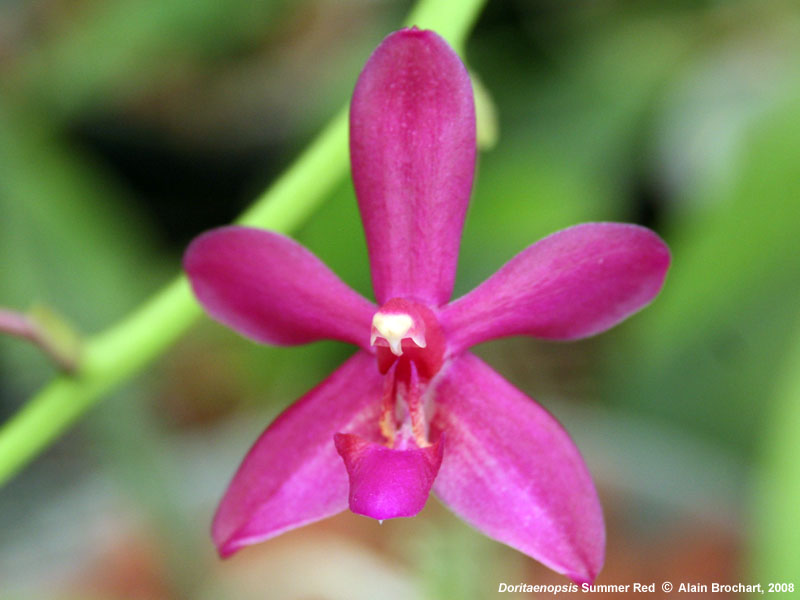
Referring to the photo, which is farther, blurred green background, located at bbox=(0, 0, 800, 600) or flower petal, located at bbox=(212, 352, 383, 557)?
blurred green background, located at bbox=(0, 0, 800, 600)

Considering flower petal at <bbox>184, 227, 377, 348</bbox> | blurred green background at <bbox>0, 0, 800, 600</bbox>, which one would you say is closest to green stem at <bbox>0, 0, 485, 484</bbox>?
flower petal at <bbox>184, 227, 377, 348</bbox>

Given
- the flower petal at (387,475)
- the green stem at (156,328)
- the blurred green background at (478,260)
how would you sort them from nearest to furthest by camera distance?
1. the flower petal at (387,475)
2. the green stem at (156,328)
3. the blurred green background at (478,260)

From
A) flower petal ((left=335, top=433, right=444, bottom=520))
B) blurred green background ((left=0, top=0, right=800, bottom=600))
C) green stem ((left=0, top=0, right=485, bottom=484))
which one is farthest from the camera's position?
blurred green background ((left=0, top=0, right=800, bottom=600))

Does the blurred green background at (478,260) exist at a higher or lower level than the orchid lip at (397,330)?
higher

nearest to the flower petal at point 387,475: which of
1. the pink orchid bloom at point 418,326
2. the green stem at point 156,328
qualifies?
the pink orchid bloom at point 418,326

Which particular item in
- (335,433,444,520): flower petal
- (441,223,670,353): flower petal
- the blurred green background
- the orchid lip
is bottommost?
(335,433,444,520): flower petal

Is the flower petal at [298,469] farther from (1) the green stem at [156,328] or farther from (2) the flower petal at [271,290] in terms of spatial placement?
(1) the green stem at [156,328]

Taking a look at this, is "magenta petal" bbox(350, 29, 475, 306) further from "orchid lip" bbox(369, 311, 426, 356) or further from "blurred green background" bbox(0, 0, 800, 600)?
"blurred green background" bbox(0, 0, 800, 600)

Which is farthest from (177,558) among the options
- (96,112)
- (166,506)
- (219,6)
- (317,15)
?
(317,15)
